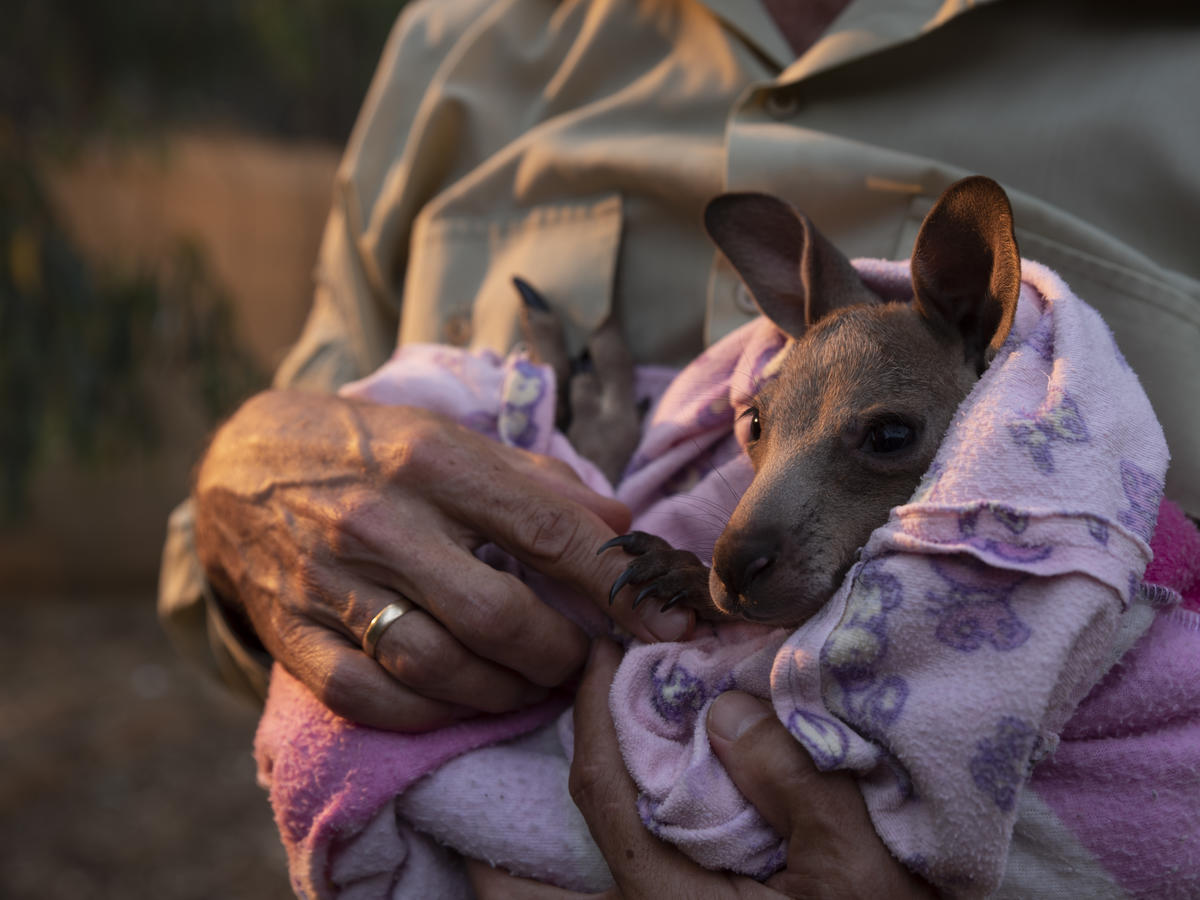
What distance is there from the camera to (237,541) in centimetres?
148

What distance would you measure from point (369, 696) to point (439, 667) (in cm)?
10

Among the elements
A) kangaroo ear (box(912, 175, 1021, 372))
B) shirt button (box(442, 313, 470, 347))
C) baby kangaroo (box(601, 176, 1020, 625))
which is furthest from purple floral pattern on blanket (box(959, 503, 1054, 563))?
shirt button (box(442, 313, 470, 347))

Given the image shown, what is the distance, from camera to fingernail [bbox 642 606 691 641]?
3.85 feet

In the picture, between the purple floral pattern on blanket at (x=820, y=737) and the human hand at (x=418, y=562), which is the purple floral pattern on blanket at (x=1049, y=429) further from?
the human hand at (x=418, y=562)

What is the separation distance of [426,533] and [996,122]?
0.98 metres

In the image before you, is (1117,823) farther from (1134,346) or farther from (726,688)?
(1134,346)

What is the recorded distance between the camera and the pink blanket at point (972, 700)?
926 mm

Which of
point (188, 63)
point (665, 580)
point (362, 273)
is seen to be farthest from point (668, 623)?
point (188, 63)

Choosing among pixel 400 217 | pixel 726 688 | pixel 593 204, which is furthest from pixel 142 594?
pixel 726 688

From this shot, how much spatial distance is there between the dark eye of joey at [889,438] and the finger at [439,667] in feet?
1.72

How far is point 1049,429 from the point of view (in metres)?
0.99

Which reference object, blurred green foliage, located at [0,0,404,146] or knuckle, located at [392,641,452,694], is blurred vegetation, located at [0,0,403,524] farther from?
knuckle, located at [392,641,452,694]

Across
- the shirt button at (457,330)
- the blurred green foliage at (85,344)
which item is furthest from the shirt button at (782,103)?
the blurred green foliage at (85,344)

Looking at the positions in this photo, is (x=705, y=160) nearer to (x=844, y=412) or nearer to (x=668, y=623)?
(x=844, y=412)
